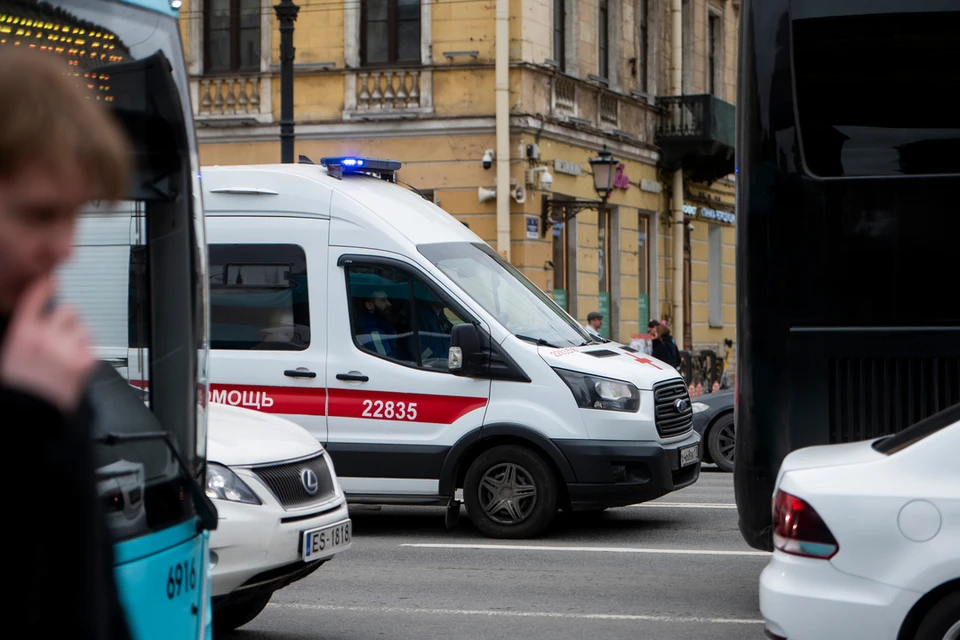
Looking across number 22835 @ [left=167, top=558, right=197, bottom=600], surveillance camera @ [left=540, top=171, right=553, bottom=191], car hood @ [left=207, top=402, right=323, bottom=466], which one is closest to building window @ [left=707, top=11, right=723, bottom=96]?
surveillance camera @ [left=540, top=171, right=553, bottom=191]

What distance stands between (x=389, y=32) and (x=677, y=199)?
330 inches

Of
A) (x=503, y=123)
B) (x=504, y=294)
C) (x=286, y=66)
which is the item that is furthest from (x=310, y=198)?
(x=503, y=123)

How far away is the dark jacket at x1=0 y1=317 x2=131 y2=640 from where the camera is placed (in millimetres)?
1405

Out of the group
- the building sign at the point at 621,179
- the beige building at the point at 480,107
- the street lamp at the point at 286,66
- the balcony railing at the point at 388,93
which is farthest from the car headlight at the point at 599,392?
the building sign at the point at 621,179

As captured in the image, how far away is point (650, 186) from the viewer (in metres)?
29.3

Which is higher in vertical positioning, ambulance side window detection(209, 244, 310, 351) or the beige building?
the beige building

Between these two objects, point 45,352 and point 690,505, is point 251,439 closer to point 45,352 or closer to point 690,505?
point 45,352

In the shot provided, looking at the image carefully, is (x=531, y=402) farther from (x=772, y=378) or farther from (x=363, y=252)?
(x=772, y=378)

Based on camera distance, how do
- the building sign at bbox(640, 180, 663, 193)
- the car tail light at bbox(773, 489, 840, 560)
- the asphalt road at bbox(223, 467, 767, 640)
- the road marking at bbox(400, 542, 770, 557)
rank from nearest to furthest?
the car tail light at bbox(773, 489, 840, 560), the asphalt road at bbox(223, 467, 767, 640), the road marking at bbox(400, 542, 770, 557), the building sign at bbox(640, 180, 663, 193)

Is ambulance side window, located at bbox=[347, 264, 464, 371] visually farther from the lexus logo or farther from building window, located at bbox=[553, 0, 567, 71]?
building window, located at bbox=[553, 0, 567, 71]

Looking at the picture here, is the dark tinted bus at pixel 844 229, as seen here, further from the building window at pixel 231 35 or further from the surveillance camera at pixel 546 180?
the building window at pixel 231 35

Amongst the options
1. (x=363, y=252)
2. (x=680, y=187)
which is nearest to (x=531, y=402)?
(x=363, y=252)

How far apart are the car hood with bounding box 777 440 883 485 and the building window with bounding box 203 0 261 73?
20.3m

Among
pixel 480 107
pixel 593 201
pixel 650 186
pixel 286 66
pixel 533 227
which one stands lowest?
pixel 533 227
